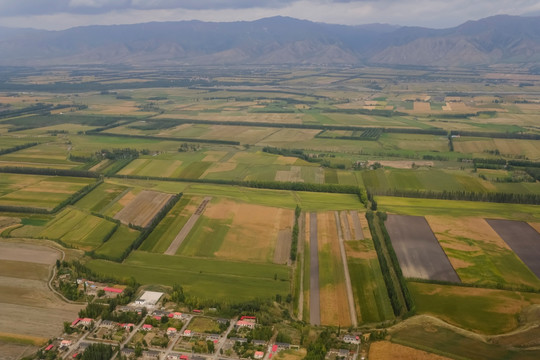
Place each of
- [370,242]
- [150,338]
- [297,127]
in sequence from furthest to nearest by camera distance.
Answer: [297,127] → [370,242] → [150,338]

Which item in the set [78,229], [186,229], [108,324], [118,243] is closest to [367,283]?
[186,229]

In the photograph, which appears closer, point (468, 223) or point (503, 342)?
point (503, 342)

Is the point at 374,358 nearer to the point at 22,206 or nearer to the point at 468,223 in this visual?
the point at 468,223

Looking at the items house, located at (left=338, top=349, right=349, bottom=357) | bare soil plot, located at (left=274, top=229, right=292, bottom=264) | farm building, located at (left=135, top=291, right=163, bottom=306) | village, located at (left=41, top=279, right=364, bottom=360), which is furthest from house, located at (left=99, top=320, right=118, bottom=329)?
house, located at (left=338, top=349, right=349, bottom=357)

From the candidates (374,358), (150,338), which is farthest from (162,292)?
(374,358)

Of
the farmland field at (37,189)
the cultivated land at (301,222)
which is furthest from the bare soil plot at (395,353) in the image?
the farmland field at (37,189)

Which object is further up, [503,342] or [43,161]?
[43,161]

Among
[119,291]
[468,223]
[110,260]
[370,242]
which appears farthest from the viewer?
[468,223]

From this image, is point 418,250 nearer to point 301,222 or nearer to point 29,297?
point 301,222
